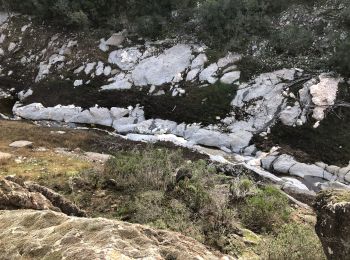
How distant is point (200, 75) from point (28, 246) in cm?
1992

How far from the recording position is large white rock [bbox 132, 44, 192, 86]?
2440 centimetres

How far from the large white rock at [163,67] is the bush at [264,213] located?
14114 mm

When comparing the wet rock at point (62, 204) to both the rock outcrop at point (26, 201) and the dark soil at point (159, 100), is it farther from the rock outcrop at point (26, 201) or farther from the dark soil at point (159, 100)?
the dark soil at point (159, 100)

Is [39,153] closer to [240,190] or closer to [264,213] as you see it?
[240,190]

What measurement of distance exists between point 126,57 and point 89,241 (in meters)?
22.5

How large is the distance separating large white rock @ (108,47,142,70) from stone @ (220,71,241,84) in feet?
18.8

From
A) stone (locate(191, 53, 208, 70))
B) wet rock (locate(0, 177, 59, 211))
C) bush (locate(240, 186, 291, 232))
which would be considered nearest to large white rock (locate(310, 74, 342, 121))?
stone (locate(191, 53, 208, 70))

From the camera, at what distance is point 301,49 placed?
23.3m

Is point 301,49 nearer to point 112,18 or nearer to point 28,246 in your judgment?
point 112,18

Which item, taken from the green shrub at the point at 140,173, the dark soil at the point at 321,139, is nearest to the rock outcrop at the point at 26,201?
the green shrub at the point at 140,173

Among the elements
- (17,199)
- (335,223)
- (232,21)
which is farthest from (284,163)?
(17,199)

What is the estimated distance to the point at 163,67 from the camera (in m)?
24.8

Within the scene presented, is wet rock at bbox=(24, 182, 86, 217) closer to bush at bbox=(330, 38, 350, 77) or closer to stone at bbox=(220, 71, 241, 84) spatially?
stone at bbox=(220, 71, 241, 84)

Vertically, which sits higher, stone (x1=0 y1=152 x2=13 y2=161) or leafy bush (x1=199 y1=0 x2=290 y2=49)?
leafy bush (x1=199 y1=0 x2=290 y2=49)
